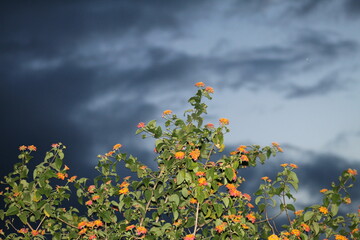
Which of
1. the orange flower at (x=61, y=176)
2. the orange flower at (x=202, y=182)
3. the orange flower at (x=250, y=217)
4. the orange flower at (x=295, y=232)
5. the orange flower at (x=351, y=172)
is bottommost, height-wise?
the orange flower at (x=295, y=232)

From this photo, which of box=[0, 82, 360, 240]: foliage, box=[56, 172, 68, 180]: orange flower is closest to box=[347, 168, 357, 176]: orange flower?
box=[0, 82, 360, 240]: foliage

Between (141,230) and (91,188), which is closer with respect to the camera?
(141,230)

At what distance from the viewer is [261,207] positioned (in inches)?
279

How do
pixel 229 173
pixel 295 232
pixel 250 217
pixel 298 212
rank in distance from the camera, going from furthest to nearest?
pixel 298 212 → pixel 250 217 → pixel 295 232 → pixel 229 173

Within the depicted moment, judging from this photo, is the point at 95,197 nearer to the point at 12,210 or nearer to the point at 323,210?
the point at 12,210

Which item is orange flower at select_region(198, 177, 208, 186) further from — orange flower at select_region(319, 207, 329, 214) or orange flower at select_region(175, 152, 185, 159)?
orange flower at select_region(319, 207, 329, 214)

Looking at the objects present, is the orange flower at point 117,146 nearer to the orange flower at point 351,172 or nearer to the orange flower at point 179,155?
the orange flower at point 179,155

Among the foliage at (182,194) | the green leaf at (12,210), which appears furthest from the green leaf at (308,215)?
the green leaf at (12,210)

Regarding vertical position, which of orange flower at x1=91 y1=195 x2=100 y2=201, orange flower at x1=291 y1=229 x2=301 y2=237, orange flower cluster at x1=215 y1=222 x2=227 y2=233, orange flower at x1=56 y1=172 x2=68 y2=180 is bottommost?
orange flower cluster at x1=215 y1=222 x2=227 y2=233

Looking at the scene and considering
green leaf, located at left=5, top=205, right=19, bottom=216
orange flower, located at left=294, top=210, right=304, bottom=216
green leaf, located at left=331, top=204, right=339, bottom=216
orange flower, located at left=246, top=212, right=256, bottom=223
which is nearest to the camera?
green leaf, located at left=331, top=204, right=339, bottom=216

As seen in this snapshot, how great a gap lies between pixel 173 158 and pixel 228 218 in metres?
1.14

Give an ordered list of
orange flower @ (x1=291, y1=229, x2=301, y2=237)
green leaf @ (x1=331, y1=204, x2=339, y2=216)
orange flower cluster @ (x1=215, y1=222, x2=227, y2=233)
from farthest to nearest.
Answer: green leaf @ (x1=331, y1=204, x2=339, y2=216) < orange flower @ (x1=291, y1=229, x2=301, y2=237) < orange flower cluster @ (x1=215, y1=222, x2=227, y2=233)

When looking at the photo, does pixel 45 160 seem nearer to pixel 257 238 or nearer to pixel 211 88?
pixel 211 88

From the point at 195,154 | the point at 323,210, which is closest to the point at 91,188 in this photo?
the point at 195,154
